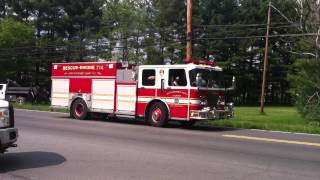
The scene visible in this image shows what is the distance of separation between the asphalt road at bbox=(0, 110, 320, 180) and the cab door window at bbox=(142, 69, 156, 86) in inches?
173

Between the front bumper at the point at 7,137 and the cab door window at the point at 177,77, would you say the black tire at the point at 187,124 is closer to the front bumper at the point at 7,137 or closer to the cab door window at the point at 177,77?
the cab door window at the point at 177,77

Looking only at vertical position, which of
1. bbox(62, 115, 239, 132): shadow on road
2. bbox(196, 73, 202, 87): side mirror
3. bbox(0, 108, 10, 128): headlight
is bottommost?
Result: bbox(62, 115, 239, 132): shadow on road

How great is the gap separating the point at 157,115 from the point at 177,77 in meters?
1.71

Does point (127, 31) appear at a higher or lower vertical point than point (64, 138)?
higher

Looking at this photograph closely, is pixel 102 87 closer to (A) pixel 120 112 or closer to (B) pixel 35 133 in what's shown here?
(A) pixel 120 112

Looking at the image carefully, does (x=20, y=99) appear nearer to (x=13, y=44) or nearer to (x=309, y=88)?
(x=13, y=44)

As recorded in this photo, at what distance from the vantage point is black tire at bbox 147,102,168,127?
21.4 m

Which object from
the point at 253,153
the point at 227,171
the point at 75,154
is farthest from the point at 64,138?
the point at 227,171

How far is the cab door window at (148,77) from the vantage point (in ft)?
72.9

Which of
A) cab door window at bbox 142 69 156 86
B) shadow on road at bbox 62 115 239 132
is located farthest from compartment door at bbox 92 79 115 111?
cab door window at bbox 142 69 156 86

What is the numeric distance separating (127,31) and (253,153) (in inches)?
2075

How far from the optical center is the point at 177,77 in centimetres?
2139

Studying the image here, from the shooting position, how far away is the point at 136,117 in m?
22.8

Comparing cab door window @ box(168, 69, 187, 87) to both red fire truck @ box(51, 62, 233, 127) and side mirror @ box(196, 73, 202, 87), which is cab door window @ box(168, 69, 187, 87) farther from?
side mirror @ box(196, 73, 202, 87)
